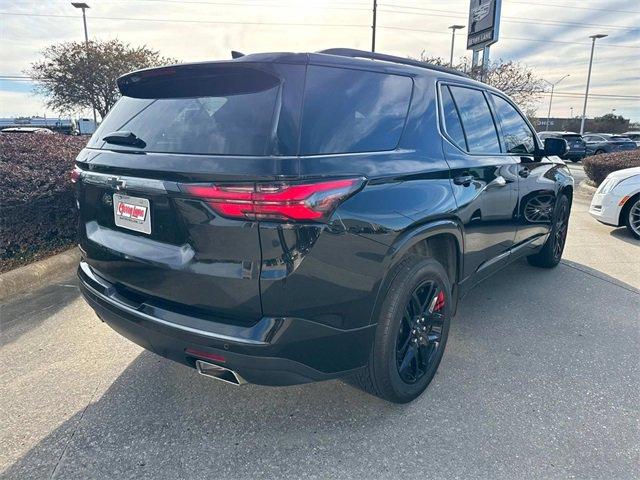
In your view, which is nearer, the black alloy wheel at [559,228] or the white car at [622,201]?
the black alloy wheel at [559,228]

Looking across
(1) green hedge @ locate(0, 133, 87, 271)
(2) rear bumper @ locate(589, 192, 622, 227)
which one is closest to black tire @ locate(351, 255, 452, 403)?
(1) green hedge @ locate(0, 133, 87, 271)

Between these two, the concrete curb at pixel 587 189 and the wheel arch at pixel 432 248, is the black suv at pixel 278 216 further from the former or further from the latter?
the concrete curb at pixel 587 189

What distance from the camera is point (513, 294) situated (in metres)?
4.33

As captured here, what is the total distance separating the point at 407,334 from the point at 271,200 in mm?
1250

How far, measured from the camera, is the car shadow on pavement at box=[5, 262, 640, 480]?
214 cm

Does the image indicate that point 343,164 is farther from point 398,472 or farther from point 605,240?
point 605,240

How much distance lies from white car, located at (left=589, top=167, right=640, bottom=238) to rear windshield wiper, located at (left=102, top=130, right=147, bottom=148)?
21.2 ft

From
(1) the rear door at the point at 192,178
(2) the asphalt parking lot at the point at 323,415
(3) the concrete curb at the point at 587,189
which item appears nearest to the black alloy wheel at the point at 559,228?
(2) the asphalt parking lot at the point at 323,415

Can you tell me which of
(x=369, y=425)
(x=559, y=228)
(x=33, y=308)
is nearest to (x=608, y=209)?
(x=559, y=228)

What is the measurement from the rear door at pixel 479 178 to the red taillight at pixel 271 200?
118 centimetres

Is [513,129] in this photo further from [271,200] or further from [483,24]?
[483,24]

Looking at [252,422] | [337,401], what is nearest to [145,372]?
[252,422]

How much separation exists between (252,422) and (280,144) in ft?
4.97

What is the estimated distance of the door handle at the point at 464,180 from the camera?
9.09ft
